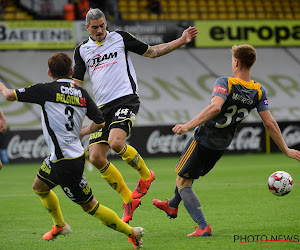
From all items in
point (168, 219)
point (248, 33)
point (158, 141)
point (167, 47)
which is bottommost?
point (158, 141)

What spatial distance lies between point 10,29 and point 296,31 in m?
10.3

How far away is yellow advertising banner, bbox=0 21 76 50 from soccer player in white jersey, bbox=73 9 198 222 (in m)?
13.8

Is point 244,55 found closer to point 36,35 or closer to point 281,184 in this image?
point 281,184

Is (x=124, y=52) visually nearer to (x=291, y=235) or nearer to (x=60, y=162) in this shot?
(x=60, y=162)

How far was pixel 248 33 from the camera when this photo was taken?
22.6 metres

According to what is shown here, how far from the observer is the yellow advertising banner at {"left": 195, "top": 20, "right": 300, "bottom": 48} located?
22469mm

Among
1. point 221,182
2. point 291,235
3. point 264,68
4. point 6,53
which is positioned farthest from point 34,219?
point 264,68

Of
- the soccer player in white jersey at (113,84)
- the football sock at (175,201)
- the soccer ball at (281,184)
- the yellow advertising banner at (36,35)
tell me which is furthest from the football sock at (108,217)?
the yellow advertising banner at (36,35)

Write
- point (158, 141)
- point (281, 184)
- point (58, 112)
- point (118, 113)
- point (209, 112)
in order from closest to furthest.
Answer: point (58, 112)
point (209, 112)
point (281, 184)
point (118, 113)
point (158, 141)

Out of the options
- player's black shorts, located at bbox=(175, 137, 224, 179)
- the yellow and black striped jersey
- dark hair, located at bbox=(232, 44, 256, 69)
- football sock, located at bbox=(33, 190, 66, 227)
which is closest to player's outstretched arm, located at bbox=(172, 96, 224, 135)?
→ the yellow and black striped jersey

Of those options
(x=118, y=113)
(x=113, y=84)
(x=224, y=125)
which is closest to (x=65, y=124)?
(x=118, y=113)

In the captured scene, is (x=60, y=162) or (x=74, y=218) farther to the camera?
(x=74, y=218)

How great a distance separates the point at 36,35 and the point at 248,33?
299 inches

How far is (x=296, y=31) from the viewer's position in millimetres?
23062
